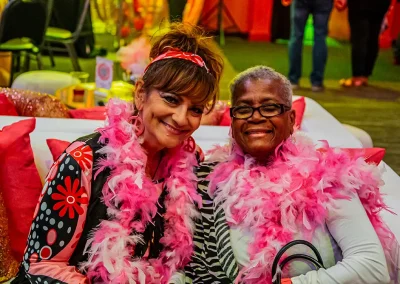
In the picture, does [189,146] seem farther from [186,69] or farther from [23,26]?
[23,26]

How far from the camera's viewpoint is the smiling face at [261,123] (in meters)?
1.65

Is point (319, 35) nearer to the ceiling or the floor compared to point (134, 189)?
nearer to the floor

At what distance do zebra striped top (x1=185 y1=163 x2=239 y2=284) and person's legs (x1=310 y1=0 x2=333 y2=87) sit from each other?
4.31m

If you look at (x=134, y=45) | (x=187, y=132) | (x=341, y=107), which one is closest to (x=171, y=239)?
(x=187, y=132)

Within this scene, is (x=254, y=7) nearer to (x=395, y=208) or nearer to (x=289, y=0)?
(x=289, y=0)

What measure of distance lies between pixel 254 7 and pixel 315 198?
25.0 ft

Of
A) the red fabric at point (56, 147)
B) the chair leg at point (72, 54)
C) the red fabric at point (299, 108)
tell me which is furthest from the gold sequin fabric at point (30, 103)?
the chair leg at point (72, 54)

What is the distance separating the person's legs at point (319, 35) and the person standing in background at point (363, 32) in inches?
17.2

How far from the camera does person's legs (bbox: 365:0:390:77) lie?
5.99 m

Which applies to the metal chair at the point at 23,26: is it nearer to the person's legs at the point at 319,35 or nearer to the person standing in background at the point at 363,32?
the person's legs at the point at 319,35

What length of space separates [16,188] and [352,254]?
1081 mm

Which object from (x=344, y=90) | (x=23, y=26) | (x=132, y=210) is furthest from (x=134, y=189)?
(x=344, y=90)

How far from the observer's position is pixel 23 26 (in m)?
4.91

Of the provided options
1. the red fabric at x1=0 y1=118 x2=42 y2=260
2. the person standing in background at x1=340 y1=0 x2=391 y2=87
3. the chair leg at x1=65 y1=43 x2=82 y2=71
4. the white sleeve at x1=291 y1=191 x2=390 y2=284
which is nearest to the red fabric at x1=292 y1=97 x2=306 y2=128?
the white sleeve at x1=291 y1=191 x2=390 y2=284
